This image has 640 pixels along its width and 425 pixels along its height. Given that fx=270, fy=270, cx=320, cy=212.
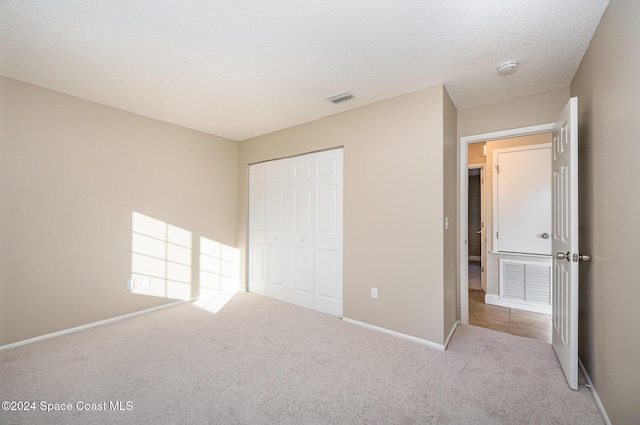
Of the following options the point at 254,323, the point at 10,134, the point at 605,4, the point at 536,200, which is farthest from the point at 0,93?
the point at 536,200

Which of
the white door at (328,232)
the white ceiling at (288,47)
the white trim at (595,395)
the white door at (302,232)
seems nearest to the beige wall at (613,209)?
the white trim at (595,395)

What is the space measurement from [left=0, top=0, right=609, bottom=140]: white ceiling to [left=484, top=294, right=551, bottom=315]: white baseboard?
8.91 ft

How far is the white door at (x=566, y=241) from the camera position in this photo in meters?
1.87

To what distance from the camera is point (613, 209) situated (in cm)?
157

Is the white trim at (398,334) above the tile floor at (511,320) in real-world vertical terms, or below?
above

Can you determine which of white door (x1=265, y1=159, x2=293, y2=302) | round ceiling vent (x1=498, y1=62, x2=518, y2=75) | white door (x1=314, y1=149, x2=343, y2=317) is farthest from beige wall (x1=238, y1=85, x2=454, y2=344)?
white door (x1=265, y1=159, x2=293, y2=302)

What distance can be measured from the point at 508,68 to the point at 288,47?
1.80 metres

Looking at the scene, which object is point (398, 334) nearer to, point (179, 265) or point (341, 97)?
point (341, 97)

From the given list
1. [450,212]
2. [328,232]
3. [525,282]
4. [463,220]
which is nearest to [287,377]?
[328,232]

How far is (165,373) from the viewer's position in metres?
2.12

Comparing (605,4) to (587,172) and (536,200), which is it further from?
(536,200)

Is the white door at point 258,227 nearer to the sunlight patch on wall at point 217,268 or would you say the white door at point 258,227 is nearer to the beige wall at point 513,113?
the sunlight patch on wall at point 217,268

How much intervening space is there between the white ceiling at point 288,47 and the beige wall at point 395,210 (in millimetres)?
304

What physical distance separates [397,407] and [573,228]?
1712 mm
